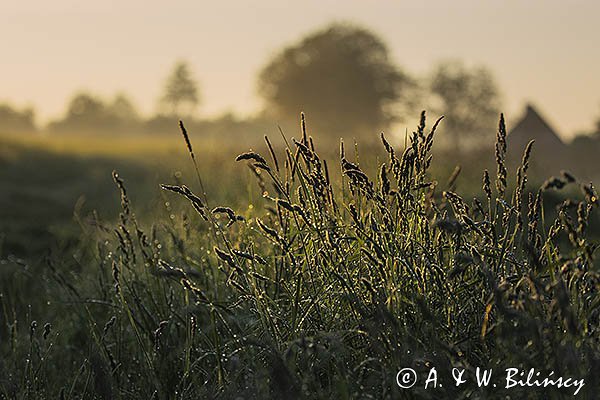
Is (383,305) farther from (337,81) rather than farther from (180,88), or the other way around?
(180,88)

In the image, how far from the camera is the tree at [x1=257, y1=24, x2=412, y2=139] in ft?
167

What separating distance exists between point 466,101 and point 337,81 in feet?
57.2

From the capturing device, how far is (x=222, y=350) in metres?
3.00

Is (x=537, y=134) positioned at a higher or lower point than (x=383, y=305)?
higher

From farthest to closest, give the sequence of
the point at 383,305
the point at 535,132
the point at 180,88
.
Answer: the point at 180,88 → the point at 535,132 → the point at 383,305

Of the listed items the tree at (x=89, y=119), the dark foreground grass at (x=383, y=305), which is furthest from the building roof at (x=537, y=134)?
the tree at (x=89, y=119)

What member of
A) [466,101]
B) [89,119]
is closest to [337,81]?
[466,101]

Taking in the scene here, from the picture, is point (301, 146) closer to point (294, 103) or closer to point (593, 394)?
point (593, 394)

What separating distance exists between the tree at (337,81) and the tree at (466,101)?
10.1 meters

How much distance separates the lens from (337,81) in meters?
50.8

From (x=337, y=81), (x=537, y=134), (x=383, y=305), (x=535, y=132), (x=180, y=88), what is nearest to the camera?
(x=383, y=305)

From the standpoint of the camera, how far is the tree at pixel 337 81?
5078 cm

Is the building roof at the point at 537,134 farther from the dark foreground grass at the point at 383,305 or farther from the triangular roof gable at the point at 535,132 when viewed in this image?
the dark foreground grass at the point at 383,305

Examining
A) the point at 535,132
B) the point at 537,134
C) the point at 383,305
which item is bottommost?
the point at 383,305
